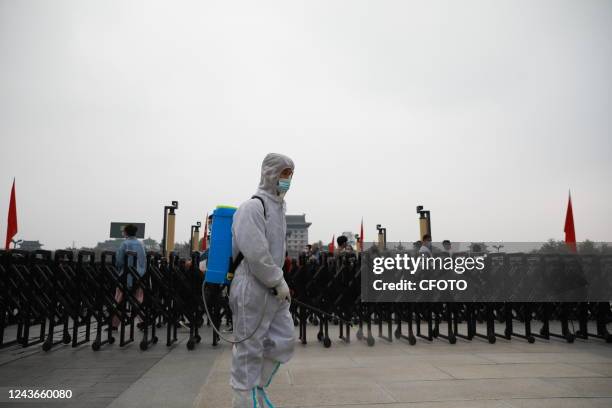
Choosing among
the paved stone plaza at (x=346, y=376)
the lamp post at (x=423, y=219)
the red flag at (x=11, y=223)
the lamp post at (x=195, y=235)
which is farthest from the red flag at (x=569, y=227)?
the lamp post at (x=195, y=235)

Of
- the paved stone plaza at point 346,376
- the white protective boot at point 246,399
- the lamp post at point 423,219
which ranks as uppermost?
the lamp post at point 423,219

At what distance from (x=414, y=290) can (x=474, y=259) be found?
1233 mm

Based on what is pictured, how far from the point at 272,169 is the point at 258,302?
0.96 meters

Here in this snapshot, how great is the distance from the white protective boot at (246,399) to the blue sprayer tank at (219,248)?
Result: 0.75 m

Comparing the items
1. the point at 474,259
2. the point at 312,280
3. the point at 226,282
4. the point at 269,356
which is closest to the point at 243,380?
the point at 269,356

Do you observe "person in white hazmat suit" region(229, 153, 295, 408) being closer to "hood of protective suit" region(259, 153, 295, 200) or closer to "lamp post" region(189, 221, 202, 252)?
"hood of protective suit" region(259, 153, 295, 200)

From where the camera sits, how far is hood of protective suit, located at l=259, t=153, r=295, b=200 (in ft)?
9.82

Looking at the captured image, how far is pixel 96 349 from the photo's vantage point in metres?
5.79

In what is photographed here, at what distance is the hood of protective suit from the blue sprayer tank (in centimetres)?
38

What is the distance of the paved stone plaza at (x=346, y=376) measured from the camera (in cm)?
351

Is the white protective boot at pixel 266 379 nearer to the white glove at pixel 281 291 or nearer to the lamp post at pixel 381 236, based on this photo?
the white glove at pixel 281 291

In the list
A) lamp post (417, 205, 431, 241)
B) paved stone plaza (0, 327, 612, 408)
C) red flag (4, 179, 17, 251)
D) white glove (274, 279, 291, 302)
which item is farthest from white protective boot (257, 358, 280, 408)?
lamp post (417, 205, 431, 241)

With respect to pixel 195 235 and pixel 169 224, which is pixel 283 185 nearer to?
pixel 169 224

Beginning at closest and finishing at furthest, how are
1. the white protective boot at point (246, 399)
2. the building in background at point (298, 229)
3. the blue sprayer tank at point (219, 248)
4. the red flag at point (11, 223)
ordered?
1. the white protective boot at point (246, 399)
2. the blue sprayer tank at point (219, 248)
3. the red flag at point (11, 223)
4. the building in background at point (298, 229)
